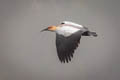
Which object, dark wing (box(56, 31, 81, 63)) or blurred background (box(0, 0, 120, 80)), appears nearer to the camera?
dark wing (box(56, 31, 81, 63))

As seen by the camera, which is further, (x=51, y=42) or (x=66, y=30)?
(x=51, y=42)

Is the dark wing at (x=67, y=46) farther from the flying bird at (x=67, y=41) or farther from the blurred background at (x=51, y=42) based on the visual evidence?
the blurred background at (x=51, y=42)

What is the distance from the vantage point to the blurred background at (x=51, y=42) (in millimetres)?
1821

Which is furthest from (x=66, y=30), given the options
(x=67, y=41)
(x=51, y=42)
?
(x=51, y=42)

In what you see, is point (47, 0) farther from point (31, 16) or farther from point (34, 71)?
point (34, 71)

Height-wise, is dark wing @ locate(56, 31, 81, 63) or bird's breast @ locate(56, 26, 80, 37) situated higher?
bird's breast @ locate(56, 26, 80, 37)

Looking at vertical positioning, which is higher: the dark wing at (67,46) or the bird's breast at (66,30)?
the bird's breast at (66,30)

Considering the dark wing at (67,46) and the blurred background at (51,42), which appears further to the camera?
the blurred background at (51,42)

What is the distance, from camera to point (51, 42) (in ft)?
5.92

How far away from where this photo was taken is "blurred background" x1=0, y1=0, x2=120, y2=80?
A: 1.82 metres

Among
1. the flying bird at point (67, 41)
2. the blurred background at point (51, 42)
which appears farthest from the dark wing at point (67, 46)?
the blurred background at point (51, 42)

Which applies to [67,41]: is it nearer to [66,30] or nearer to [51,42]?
[66,30]

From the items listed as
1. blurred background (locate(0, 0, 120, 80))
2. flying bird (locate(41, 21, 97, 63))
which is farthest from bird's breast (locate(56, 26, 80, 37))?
blurred background (locate(0, 0, 120, 80))

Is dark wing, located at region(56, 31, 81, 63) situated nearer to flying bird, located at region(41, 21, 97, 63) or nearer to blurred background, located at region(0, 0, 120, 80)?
flying bird, located at region(41, 21, 97, 63)
